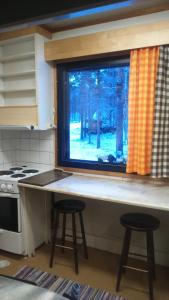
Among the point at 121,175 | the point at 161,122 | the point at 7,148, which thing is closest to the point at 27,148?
the point at 7,148

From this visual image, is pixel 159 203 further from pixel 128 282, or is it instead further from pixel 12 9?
pixel 12 9

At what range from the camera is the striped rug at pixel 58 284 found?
2043 millimetres

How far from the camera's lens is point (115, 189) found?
90.6 inches

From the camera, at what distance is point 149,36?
216cm

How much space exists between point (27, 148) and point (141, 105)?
1.61 m

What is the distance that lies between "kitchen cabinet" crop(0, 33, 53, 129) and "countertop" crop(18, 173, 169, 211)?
2.41 ft

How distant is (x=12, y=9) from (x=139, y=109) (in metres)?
1.90

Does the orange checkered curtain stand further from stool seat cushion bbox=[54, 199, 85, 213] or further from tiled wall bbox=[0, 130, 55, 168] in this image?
tiled wall bbox=[0, 130, 55, 168]

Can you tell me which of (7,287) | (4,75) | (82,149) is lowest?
(7,287)

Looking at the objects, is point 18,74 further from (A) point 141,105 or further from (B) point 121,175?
(B) point 121,175

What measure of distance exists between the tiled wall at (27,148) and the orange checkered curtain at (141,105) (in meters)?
1.05

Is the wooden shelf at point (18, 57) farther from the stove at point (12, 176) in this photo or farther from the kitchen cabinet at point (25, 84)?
the stove at point (12, 176)

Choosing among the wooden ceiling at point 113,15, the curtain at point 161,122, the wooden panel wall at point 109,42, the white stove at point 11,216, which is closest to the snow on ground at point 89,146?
the curtain at point 161,122

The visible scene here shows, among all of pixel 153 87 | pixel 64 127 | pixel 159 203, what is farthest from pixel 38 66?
pixel 159 203
